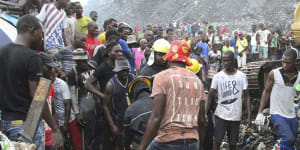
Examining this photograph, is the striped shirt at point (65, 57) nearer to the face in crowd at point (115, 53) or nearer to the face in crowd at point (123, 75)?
the face in crowd at point (115, 53)

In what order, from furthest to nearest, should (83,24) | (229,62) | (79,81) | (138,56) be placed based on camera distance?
(138,56)
(83,24)
(229,62)
(79,81)

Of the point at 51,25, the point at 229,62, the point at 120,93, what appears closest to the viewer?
the point at 120,93

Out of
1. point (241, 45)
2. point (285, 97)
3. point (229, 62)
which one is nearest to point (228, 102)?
point (229, 62)

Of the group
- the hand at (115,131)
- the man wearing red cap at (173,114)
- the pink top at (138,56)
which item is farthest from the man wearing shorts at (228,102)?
the pink top at (138,56)

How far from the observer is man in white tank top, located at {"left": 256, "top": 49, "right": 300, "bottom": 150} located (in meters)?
6.92

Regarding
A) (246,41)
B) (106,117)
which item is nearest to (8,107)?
(106,117)

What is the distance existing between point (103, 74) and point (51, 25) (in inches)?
82.1

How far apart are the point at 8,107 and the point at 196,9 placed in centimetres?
5730

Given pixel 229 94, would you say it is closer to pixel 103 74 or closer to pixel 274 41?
pixel 103 74

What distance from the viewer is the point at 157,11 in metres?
64.6

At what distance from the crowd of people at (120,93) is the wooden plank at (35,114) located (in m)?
0.30

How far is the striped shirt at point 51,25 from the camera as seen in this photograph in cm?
797

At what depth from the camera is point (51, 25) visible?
318 inches

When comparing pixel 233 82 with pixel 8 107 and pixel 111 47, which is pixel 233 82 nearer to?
pixel 111 47
